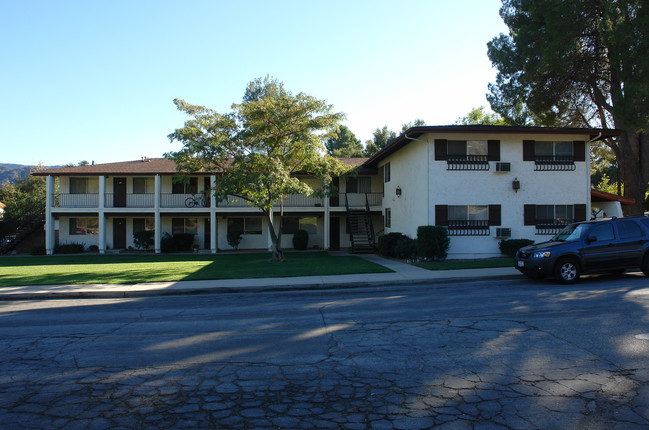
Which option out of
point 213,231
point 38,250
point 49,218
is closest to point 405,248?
point 213,231

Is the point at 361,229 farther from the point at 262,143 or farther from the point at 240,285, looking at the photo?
the point at 240,285

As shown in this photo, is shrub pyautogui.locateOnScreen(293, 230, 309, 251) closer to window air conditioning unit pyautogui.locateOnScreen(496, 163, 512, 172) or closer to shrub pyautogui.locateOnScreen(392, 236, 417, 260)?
shrub pyautogui.locateOnScreen(392, 236, 417, 260)

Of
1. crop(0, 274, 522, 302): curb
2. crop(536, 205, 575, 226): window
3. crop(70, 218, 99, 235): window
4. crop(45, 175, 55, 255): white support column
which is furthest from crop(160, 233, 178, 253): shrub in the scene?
crop(536, 205, 575, 226): window

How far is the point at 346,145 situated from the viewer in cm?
5894

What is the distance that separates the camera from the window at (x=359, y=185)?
94.6ft

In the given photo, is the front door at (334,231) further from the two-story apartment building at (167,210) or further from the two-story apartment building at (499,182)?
the two-story apartment building at (499,182)

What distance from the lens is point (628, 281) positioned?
448 inches

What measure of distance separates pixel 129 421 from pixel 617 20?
82.4ft

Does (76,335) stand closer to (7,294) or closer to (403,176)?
(7,294)

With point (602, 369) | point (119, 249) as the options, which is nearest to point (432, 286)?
point (602, 369)

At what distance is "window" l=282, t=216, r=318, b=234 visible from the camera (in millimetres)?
29234

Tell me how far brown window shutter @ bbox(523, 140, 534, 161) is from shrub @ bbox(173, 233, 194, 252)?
20036mm

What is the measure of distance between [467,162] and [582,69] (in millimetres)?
11179

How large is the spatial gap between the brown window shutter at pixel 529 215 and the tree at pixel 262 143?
341 inches
